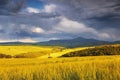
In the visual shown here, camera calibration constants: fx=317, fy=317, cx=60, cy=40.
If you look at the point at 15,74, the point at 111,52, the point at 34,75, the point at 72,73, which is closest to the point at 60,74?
the point at 72,73

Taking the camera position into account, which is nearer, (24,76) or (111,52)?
(24,76)

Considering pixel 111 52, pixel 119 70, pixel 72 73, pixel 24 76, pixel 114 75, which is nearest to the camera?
pixel 114 75

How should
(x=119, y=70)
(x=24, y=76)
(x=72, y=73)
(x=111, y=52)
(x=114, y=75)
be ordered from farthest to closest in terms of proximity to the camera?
(x=111, y=52), (x=24, y=76), (x=72, y=73), (x=119, y=70), (x=114, y=75)

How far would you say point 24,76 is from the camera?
14.0m

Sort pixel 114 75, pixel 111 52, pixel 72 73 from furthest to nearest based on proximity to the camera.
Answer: pixel 111 52 → pixel 72 73 → pixel 114 75

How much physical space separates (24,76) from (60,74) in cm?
172

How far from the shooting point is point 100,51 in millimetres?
66875

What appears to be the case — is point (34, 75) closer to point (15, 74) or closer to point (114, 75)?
point (15, 74)

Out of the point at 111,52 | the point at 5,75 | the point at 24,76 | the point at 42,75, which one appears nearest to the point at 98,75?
the point at 42,75

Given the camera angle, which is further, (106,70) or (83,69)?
(83,69)

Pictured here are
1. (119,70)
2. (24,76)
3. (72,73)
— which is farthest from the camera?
(24,76)

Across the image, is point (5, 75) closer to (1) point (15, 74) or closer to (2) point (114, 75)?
(1) point (15, 74)

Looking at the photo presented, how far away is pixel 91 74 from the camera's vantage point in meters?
12.3

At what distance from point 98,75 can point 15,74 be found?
439cm
